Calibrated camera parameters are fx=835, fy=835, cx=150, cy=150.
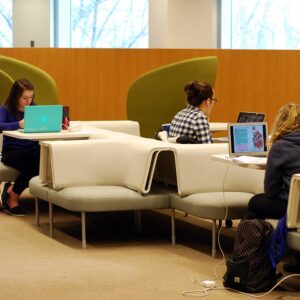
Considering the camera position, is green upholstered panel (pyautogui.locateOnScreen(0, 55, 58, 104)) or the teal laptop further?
green upholstered panel (pyautogui.locateOnScreen(0, 55, 58, 104))

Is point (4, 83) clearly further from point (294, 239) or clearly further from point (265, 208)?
point (294, 239)

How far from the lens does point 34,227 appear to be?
275 inches

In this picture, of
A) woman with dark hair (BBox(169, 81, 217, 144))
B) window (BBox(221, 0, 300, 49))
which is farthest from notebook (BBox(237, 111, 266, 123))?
window (BBox(221, 0, 300, 49))

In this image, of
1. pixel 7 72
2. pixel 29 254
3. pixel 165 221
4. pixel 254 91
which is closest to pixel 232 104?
pixel 254 91

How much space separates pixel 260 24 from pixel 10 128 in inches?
261

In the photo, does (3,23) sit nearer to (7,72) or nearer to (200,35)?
(200,35)

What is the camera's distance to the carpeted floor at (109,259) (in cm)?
498

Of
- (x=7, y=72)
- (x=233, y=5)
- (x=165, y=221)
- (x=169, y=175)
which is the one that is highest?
(x=233, y=5)

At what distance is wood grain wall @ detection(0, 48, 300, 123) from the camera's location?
11.3m

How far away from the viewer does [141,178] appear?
6.31 metres

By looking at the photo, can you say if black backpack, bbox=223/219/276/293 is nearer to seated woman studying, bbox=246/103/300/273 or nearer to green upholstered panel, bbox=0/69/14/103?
seated woman studying, bbox=246/103/300/273

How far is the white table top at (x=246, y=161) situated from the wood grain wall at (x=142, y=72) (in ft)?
18.9

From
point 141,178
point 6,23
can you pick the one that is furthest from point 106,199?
point 6,23

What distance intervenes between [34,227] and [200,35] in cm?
685
